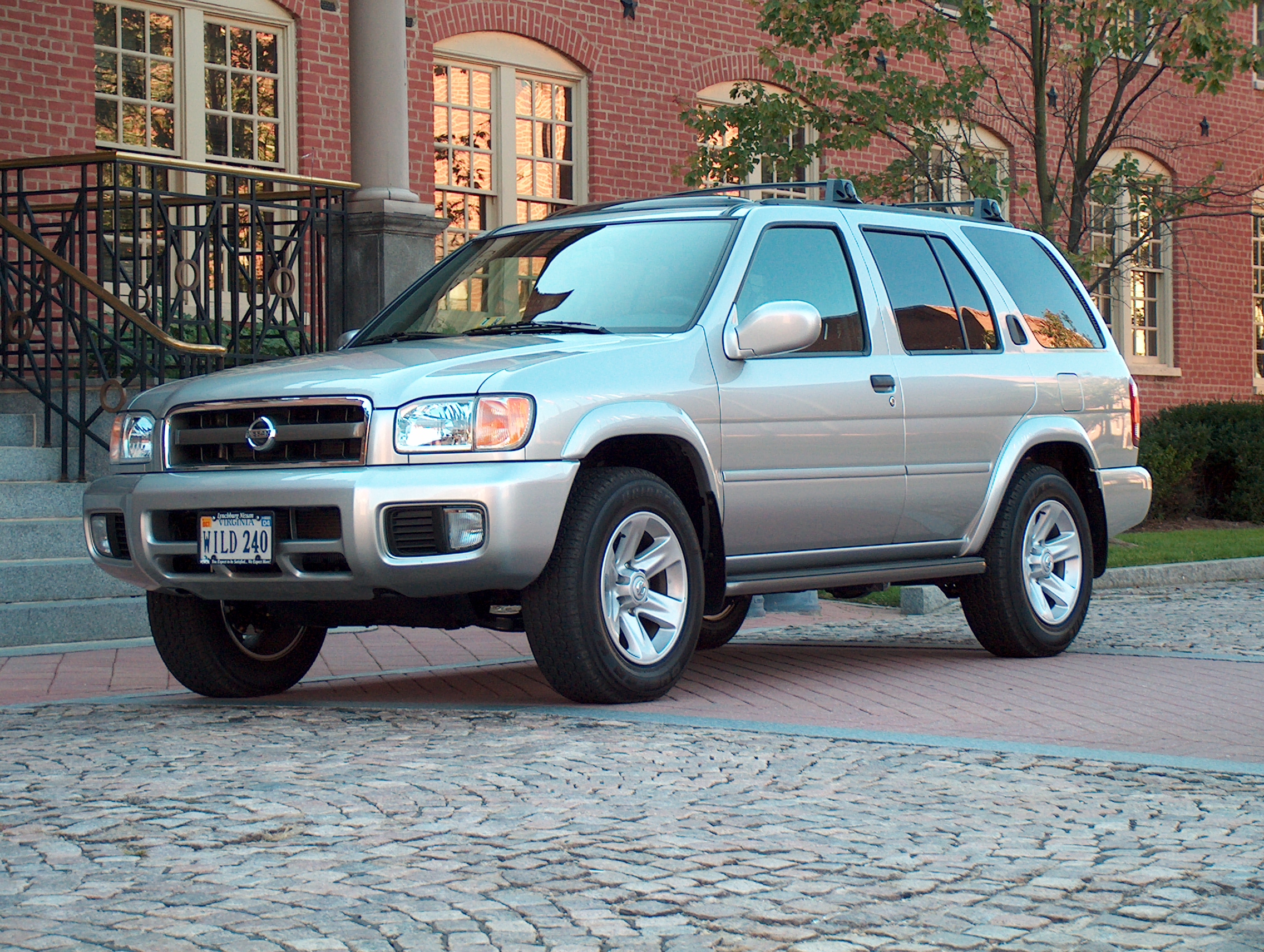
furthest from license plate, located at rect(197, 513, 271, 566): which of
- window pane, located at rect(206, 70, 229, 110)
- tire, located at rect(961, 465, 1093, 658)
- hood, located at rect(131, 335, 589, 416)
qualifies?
window pane, located at rect(206, 70, 229, 110)

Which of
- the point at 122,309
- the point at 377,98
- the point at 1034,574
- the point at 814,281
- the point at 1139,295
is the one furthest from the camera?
the point at 1139,295

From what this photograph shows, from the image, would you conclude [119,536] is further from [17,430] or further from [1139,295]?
[1139,295]

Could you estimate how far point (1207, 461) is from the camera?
22.3 metres

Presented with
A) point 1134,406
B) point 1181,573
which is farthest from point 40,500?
point 1181,573

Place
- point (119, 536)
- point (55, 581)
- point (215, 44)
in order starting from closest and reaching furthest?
point (119, 536)
point (55, 581)
point (215, 44)

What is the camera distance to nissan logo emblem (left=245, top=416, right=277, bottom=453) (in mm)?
6727

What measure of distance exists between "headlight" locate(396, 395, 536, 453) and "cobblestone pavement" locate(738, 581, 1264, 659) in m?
3.77

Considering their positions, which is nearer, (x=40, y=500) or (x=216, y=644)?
(x=216, y=644)

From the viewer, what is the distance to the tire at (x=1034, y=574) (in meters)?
8.74

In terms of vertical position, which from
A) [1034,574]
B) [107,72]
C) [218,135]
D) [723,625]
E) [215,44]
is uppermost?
[215,44]

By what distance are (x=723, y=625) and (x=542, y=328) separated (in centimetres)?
253

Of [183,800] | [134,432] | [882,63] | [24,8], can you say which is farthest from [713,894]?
[882,63]

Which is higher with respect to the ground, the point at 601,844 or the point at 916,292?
the point at 916,292

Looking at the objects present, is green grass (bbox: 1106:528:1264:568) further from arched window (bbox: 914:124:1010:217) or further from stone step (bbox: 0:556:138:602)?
stone step (bbox: 0:556:138:602)
